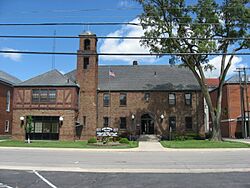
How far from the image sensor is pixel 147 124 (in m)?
45.0

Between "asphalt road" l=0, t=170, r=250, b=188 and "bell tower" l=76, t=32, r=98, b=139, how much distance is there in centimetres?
2900

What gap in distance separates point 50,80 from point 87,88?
16.3ft

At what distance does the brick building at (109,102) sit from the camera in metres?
40.1

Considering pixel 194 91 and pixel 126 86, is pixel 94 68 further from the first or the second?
pixel 194 91

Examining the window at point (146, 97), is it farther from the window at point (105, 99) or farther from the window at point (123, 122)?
the window at point (105, 99)

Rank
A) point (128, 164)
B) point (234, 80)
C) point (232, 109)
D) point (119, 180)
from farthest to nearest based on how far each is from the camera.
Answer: point (234, 80) < point (232, 109) < point (128, 164) < point (119, 180)

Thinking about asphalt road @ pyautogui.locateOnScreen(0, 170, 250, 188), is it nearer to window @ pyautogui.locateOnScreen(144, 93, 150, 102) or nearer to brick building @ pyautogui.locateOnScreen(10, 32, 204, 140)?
brick building @ pyautogui.locateOnScreen(10, 32, 204, 140)

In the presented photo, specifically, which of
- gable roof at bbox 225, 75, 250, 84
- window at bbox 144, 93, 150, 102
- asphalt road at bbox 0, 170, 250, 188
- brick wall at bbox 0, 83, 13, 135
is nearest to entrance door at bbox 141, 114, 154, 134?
window at bbox 144, 93, 150, 102

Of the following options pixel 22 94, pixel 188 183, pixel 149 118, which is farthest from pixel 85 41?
pixel 188 183

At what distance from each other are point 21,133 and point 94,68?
41.2 feet

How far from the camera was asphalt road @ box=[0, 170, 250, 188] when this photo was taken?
10211 mm

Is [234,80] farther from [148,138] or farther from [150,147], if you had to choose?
[150,147]

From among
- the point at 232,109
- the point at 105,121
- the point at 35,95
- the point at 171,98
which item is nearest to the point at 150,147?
the point at 105,121

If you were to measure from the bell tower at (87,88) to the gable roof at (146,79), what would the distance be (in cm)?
262
